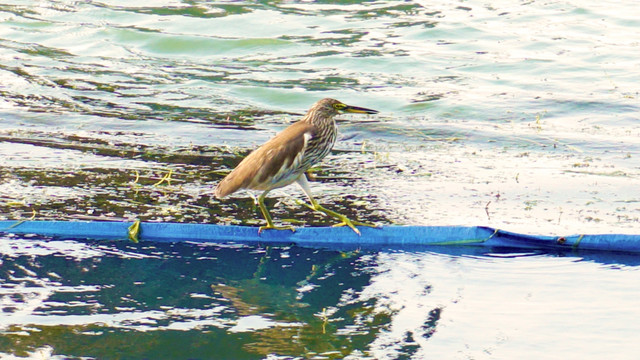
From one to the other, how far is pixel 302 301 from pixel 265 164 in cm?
95

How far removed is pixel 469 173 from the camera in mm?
7523

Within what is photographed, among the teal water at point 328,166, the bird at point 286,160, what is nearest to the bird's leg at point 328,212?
the bird at point 286,160

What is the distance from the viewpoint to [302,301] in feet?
16.7

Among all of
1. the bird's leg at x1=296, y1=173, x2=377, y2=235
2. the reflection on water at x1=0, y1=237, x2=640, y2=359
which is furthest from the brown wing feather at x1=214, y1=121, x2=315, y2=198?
the reflection on water at x1=0, y1=237, x2=640, y2=359

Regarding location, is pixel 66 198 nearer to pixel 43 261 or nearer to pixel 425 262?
pixel 43 261

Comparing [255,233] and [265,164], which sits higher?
[265,164]

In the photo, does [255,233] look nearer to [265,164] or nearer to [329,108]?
[265,164]

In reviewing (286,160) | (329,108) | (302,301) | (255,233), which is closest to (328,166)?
(329,108)

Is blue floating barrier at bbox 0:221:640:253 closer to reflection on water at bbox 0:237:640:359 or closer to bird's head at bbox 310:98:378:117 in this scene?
reflection on water at bbox 0:237:640:359

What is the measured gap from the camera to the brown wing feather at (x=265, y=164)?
5656mm

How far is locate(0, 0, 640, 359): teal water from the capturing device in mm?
4762

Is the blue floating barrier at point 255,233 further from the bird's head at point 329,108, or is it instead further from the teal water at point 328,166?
the bird's head at point 329,108

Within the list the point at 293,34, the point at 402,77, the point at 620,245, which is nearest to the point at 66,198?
the point at 620,245

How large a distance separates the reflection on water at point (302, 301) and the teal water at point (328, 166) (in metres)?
0.01
